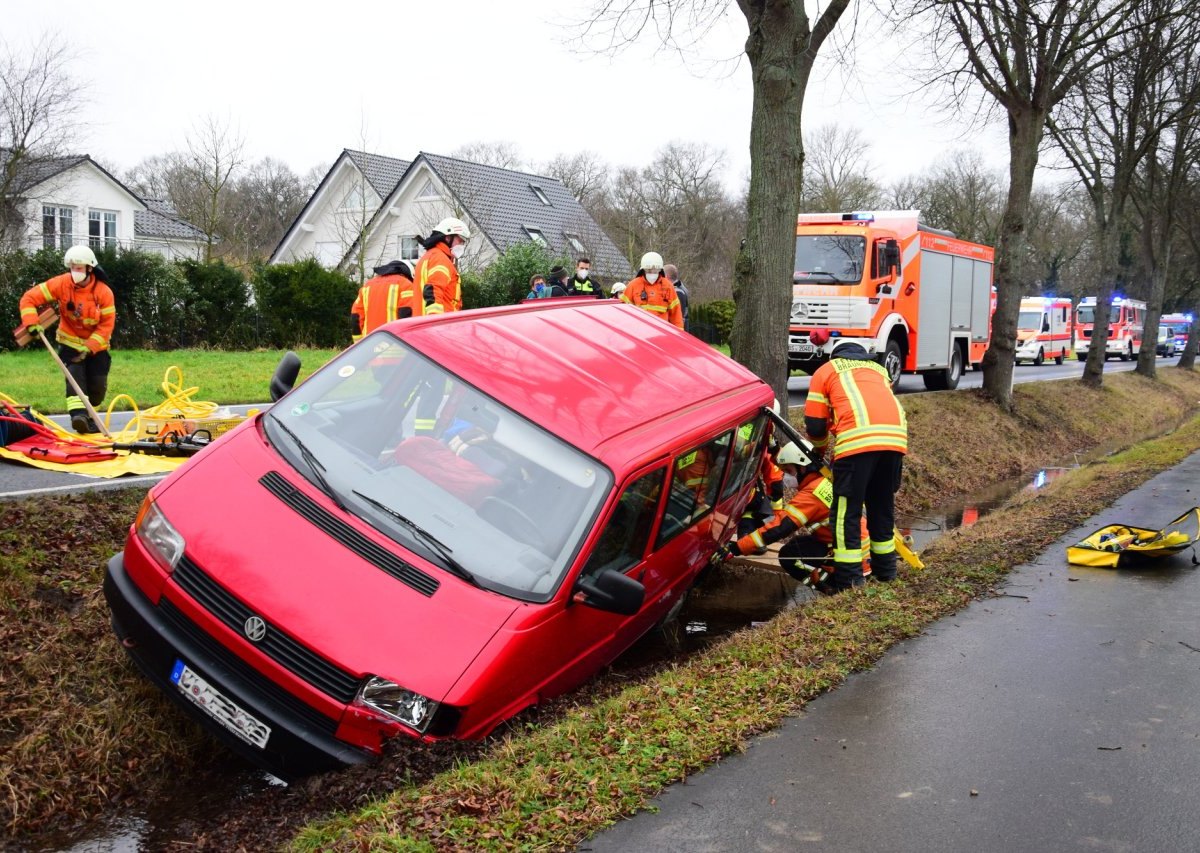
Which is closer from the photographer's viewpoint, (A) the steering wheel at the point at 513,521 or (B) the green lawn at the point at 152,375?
(A) the steering wheel at the point at 513,521

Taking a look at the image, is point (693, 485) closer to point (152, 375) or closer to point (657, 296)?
point (657, 296)

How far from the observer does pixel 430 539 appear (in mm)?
4230

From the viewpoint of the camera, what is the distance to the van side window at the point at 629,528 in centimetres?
447

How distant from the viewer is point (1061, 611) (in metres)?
6.28

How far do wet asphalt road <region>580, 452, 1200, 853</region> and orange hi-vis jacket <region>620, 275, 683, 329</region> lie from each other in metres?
7.78

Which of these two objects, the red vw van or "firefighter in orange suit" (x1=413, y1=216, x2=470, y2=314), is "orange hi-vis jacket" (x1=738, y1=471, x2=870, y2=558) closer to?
the red vw van

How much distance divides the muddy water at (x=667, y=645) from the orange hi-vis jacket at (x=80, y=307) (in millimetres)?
5872

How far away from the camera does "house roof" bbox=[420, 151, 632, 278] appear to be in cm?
3550

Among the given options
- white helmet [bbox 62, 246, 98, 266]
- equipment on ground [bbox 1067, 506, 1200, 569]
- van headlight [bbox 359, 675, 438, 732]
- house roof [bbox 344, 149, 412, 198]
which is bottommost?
equipment on ground [bbox 1067, 506, 1200, 569]

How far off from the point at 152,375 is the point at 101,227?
37.2m

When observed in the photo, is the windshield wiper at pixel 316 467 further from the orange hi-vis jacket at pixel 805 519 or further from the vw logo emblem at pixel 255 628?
the orange hi-vis jacket at pixel 805 519

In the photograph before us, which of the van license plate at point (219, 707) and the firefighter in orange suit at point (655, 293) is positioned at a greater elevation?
the firefighter in orange suit at point (655, 293)

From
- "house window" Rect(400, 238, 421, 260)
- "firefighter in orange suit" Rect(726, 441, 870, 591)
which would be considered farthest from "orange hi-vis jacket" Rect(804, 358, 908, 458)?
"house window" Rect(400, 238, 421, 260)

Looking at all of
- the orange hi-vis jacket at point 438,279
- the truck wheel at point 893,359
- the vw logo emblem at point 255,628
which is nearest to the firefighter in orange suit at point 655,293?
the orange hi-vis jacket at point 438,279
